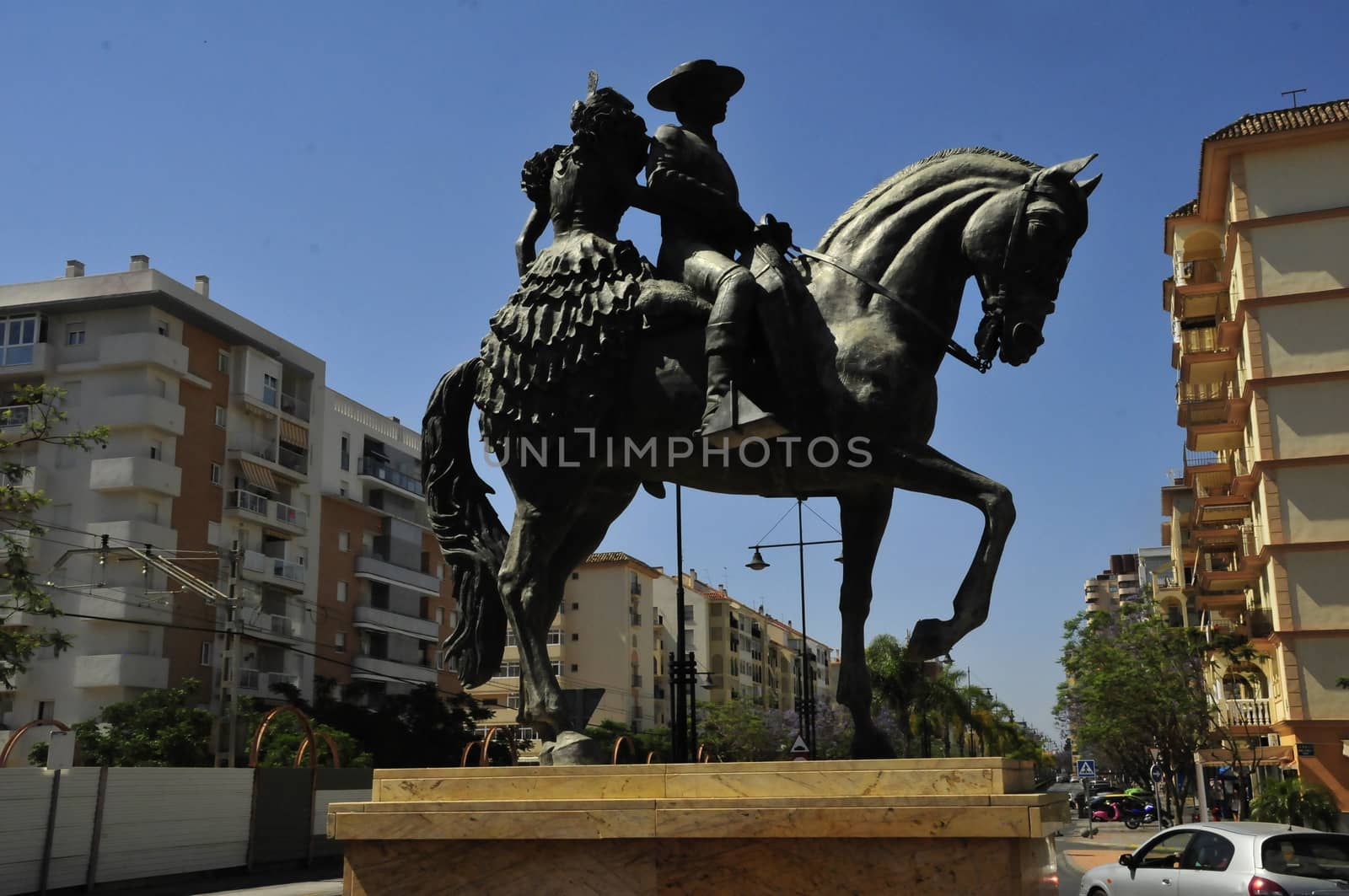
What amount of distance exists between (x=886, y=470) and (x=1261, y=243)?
3910 centimetres

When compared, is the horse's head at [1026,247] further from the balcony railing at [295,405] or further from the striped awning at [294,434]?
the balcony railing at [295,405]

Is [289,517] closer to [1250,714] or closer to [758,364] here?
[1250,714]

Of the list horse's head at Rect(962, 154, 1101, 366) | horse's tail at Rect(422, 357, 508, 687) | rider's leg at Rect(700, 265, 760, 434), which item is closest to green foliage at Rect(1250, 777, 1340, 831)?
horse's head at Rect(962, 154, 1101, 366)

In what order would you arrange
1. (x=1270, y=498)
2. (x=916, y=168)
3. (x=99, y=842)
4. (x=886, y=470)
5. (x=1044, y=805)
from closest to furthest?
(x=1044, y=805), (x=886, y=470), (x=916, y=168), (x=99, y=842), (x=1270, y=498)

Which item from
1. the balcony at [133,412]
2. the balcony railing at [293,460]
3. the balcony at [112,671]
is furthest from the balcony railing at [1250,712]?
the balcony at [133,412]

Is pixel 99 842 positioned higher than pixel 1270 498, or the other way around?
pixel 1270 498

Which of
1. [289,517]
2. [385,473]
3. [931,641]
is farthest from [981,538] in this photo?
[385,473]

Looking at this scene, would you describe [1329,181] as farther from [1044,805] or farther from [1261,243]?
[1044,805]

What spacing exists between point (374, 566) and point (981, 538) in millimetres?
59495

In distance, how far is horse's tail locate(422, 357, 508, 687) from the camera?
7426mm

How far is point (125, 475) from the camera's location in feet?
151

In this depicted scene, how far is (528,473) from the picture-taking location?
707cm

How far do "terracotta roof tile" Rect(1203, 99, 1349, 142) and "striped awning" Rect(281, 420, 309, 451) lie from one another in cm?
3968

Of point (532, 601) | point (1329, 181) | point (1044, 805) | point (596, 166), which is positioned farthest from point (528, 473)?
point (1329, 181)
